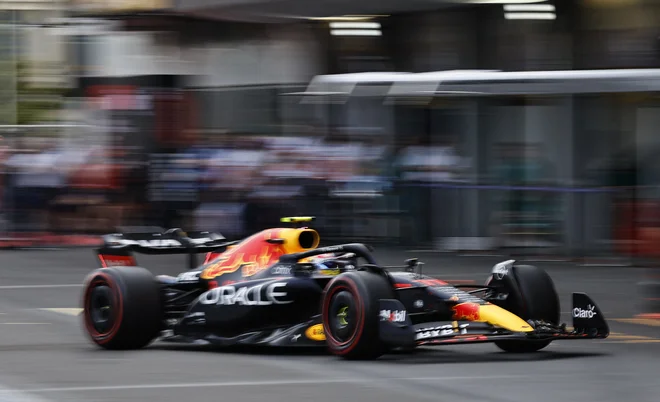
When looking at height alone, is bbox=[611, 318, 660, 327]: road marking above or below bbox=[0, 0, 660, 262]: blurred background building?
below

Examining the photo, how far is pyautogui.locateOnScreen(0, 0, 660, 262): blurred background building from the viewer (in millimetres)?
21000

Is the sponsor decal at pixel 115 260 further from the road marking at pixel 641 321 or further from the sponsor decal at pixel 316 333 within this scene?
the road marking at pixel 641 321

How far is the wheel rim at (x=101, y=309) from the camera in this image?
11.1 metres

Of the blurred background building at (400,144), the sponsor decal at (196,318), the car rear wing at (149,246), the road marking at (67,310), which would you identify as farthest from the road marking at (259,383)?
the blurred background building at (400,144)

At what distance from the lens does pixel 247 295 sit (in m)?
10.8

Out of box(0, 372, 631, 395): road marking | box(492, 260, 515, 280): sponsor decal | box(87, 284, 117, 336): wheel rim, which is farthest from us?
box(87, 284, 117, 336): wheel rim

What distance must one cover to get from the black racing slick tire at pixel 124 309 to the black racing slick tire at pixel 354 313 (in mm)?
1478

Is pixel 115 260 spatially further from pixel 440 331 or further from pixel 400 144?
pixel 400 144

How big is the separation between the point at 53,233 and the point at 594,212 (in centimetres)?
868

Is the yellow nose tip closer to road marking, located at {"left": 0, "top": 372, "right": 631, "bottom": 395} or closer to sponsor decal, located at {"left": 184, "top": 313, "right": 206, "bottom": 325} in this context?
road marking, located at {"left": 0, "top": 372, "right": 631, "bottom": 395}

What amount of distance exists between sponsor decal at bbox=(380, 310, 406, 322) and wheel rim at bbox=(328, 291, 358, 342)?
20 cm

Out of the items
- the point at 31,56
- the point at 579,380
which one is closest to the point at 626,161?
the point at 579,380

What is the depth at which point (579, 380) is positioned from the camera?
366 inches

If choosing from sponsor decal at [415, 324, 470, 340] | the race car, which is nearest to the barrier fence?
the race car
